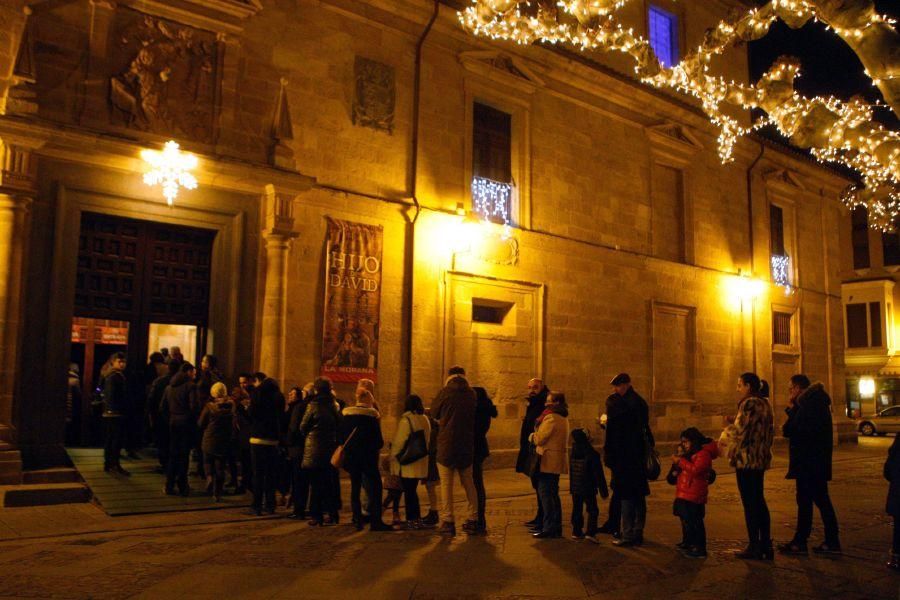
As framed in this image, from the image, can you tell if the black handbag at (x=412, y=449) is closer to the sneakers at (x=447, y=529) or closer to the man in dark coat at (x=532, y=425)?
the sneakers at (x=447, y=529)

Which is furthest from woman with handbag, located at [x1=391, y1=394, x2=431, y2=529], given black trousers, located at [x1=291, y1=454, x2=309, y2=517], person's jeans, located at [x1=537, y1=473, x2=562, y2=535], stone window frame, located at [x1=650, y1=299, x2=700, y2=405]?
stone window frame, located at [x1=650, y1=299, x2=700, y2=405]

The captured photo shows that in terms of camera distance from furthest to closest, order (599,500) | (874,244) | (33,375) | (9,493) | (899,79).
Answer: (874,244) < (599,500) < (33,375) < (9,493) < (899,79)

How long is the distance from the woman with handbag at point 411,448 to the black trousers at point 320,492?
2.67ft

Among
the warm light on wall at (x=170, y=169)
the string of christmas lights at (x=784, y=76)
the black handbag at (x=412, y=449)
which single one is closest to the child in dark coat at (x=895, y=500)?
the string of christmas lights at (x=784, y=76)

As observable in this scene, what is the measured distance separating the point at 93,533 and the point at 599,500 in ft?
22.2

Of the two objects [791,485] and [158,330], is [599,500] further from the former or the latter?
[158,330]

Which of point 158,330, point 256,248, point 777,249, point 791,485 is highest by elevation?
point 777,249

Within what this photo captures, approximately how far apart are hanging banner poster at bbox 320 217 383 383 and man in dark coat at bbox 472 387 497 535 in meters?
4.06

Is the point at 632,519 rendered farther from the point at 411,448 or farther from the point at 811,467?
the point at 411,448

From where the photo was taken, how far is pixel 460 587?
6.20 meters

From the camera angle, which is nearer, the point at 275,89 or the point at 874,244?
the point at 275,89

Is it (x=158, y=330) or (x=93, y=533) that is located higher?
(x=158, y=330)

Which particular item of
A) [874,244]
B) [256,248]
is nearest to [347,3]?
[256,248]

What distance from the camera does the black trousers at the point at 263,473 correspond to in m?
9.42
